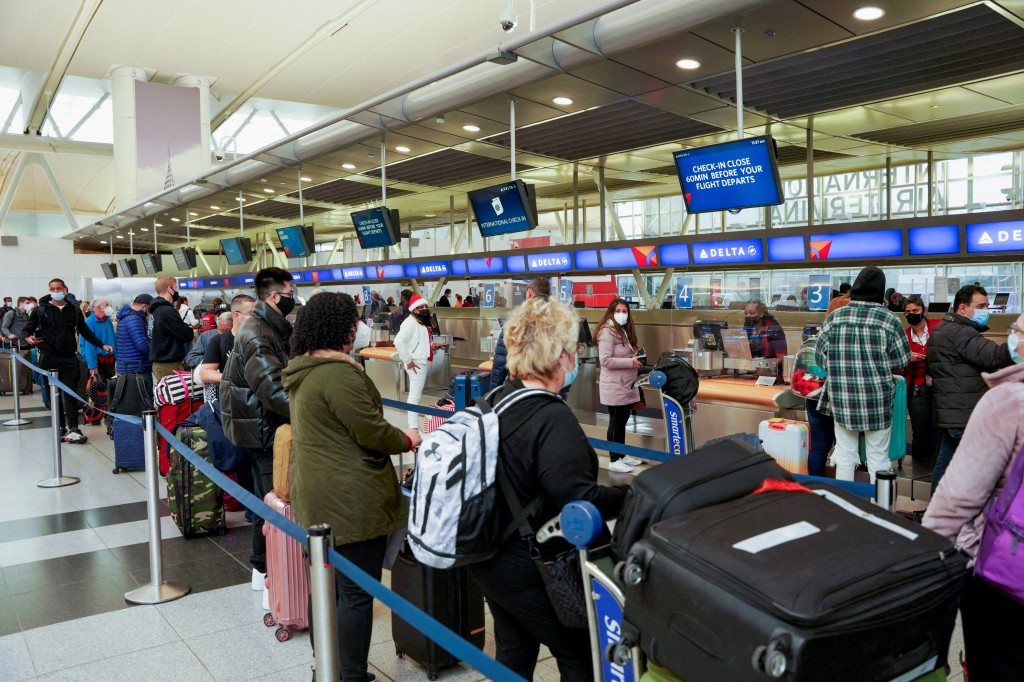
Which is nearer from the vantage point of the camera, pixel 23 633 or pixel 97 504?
pixel 23 633

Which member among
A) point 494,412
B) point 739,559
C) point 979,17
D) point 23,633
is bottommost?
point 23,633

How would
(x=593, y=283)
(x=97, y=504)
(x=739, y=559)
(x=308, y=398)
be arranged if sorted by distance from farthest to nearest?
(x=593, y=283), (x=97, y=504), (x=308, y=398), (x=739, y=559)

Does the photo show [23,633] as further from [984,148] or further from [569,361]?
[984,148]

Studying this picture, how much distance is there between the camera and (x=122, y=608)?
4059 mm

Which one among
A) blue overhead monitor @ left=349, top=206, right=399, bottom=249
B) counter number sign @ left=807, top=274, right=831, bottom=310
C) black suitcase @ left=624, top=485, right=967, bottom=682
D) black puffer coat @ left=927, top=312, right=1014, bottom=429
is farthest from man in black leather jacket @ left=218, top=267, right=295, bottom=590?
counter number sign @ left=807, top=274, right=831, bottom=310

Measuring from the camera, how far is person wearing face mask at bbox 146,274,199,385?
6.90 meters

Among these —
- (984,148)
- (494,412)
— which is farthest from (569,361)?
(984,148)

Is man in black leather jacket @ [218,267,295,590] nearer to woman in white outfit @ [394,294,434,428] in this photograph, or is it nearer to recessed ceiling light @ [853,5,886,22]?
recessed ceiling light @ [853,5,886,22]

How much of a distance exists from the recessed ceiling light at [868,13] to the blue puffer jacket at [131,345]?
6.91 metres

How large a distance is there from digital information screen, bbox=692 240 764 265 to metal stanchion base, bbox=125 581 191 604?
6220mm

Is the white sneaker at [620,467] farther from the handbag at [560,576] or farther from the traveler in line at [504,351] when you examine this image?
the handbag at [560,576]

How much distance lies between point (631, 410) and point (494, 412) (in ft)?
17.7

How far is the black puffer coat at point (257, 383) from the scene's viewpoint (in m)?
3.66

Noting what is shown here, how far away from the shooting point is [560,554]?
2.01 meters
